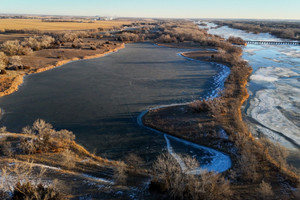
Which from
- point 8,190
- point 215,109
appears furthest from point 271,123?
point 8,190

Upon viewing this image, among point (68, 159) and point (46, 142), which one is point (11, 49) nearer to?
point (46, 142)

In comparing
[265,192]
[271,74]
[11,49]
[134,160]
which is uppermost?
[11,49]

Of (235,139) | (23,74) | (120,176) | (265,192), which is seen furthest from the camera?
(23,74)

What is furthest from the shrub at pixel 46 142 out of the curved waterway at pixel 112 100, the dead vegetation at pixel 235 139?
the dead vegetation at pixel 235 139

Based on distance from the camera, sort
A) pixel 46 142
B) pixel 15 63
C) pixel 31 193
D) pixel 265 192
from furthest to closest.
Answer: pixel 15 63, pixel 46 142, pixel 265 192, pixel 31 193

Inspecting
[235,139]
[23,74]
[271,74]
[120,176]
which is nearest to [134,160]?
[120,176]

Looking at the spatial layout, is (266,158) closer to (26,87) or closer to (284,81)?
(284,81)

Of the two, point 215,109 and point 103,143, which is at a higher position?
point 215,109

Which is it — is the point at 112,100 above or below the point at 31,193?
above

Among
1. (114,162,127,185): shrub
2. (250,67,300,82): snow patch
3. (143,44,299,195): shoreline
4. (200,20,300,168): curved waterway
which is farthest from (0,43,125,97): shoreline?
(250,67,300,82): snow patch
